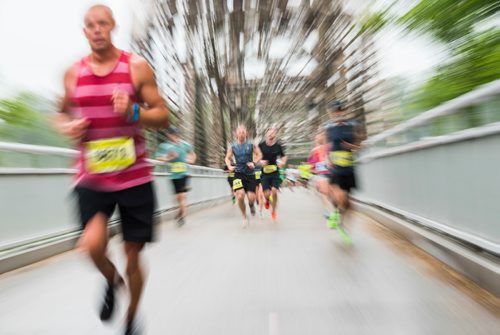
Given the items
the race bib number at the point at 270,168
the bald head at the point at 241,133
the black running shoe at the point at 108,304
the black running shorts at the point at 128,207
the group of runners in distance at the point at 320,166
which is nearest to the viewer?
the black running shorts at the point at 128,207

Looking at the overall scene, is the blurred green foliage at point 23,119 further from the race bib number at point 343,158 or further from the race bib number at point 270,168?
the race bib number at point 343,158

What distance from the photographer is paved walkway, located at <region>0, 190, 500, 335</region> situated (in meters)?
2.73

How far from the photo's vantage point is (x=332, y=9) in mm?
11625

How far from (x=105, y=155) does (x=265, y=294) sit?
5.83 ft

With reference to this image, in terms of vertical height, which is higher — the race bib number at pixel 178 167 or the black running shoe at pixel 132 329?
the race bib number at pixel 178 167

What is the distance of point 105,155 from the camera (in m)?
2.37

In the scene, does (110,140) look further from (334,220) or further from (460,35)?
(460,35)

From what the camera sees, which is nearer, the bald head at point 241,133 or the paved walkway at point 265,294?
the paved walkway at point 265,294

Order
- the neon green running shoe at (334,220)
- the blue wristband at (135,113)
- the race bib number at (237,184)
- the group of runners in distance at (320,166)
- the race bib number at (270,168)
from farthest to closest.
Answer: the race bib number at (270,168)
the race bib number at (237,184)
the neon green running shoe at (334,220)
the group of runners in distance at (320,166)
the blue wristband at (135,113)

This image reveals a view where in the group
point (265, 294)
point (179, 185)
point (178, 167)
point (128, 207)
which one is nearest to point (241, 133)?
point (178, 167)

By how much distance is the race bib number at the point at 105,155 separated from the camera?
2369mm

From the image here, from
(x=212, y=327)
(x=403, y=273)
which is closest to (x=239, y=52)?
(x=403, y=273)

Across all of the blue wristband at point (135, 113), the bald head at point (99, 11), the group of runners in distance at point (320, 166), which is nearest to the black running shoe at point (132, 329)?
the blue wristband at point (135, 113)

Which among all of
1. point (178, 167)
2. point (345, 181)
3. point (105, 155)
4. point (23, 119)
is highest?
point (23, 119)
